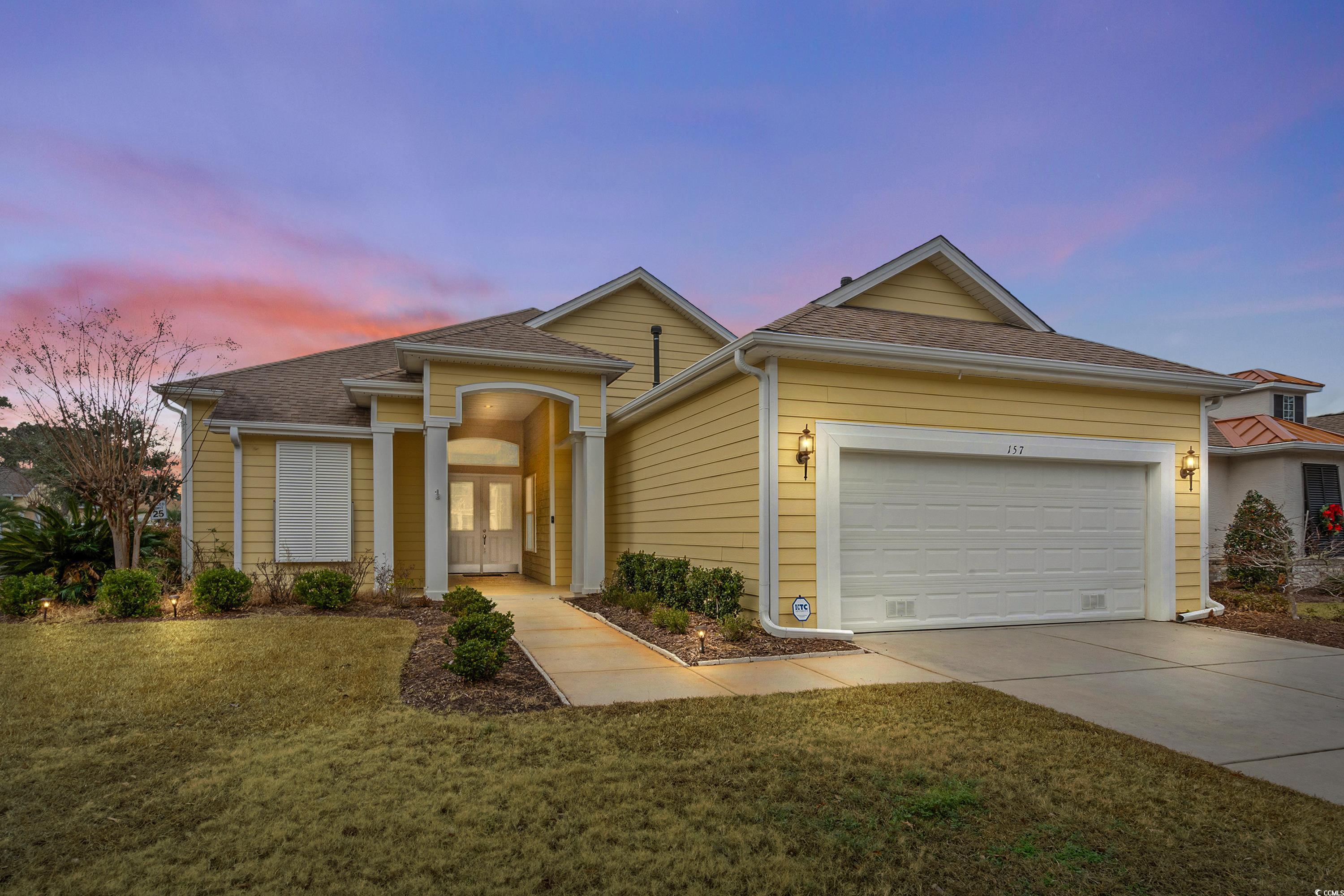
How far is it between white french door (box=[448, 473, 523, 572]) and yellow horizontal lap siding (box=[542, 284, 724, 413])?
151 inches

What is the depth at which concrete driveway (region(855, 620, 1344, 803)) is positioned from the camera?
4227 mm

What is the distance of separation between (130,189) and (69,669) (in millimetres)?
8541

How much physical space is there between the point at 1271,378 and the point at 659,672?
57.4 feet

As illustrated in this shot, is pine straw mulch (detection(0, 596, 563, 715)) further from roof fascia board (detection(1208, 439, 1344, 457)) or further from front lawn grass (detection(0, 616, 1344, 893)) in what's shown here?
roof fascia board (detection(1208, 439, 1344, 457))

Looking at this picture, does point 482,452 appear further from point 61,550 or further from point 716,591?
point 716,591

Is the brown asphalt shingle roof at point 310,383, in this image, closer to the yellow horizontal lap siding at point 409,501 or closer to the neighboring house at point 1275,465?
the yellow horizontal lap siding at point 409,501

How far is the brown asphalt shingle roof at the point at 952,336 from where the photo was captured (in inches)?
322

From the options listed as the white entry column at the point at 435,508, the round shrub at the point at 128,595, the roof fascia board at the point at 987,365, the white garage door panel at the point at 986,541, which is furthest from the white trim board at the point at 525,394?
the white garage door panel at the point at 986,541

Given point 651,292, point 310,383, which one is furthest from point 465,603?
point 651,292

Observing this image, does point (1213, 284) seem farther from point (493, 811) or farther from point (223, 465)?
point (223, 465)

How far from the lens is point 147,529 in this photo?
12070mm

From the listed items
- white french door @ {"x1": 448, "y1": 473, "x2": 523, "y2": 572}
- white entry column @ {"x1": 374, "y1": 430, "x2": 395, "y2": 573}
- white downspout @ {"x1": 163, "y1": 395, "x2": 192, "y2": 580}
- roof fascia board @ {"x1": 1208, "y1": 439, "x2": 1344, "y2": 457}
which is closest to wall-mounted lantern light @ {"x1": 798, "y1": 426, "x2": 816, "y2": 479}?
white entry column @ {"x1": 374, "y1": 430, "x2": 395, "y2": 573}

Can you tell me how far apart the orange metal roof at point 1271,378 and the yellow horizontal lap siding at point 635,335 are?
11920 mm

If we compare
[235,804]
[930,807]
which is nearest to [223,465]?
Result: [235,804]
